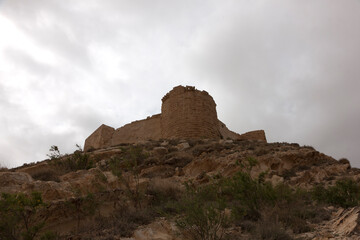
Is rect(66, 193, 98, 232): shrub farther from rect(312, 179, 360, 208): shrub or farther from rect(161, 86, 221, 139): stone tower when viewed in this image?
rect(161, 86, 221, 139): stone tower

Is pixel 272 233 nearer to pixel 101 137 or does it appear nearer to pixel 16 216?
pixel 16 216

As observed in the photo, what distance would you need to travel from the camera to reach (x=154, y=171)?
10.2 metres

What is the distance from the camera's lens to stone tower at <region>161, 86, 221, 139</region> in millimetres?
16062

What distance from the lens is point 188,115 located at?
1631cm

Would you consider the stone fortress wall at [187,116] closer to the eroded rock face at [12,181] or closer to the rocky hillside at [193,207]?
the rocky hillside at [193,207]

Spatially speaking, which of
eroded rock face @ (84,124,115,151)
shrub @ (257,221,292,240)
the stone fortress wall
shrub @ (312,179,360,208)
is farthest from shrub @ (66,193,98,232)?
eroded rock face @ (84,124,115,151)

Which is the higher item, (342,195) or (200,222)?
(342,195)

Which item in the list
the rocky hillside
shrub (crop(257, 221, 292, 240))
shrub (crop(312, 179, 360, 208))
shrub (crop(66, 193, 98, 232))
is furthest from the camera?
shrub (crop(312, 179, 360, 208))

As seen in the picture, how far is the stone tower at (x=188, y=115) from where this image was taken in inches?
632

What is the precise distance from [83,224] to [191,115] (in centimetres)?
1088

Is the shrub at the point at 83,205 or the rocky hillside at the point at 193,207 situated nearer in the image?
the rocky hillside at the point at 193,207

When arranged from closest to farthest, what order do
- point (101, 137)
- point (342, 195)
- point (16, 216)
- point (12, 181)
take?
point (16, 216) < point (342, 195) < point (12, 181) < point (101, 137)

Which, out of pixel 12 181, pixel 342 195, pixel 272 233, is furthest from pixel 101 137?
pixel 272 233

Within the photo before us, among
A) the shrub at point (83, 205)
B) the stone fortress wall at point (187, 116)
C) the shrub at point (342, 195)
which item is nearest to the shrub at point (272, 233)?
the shrub at point (342, 195)
